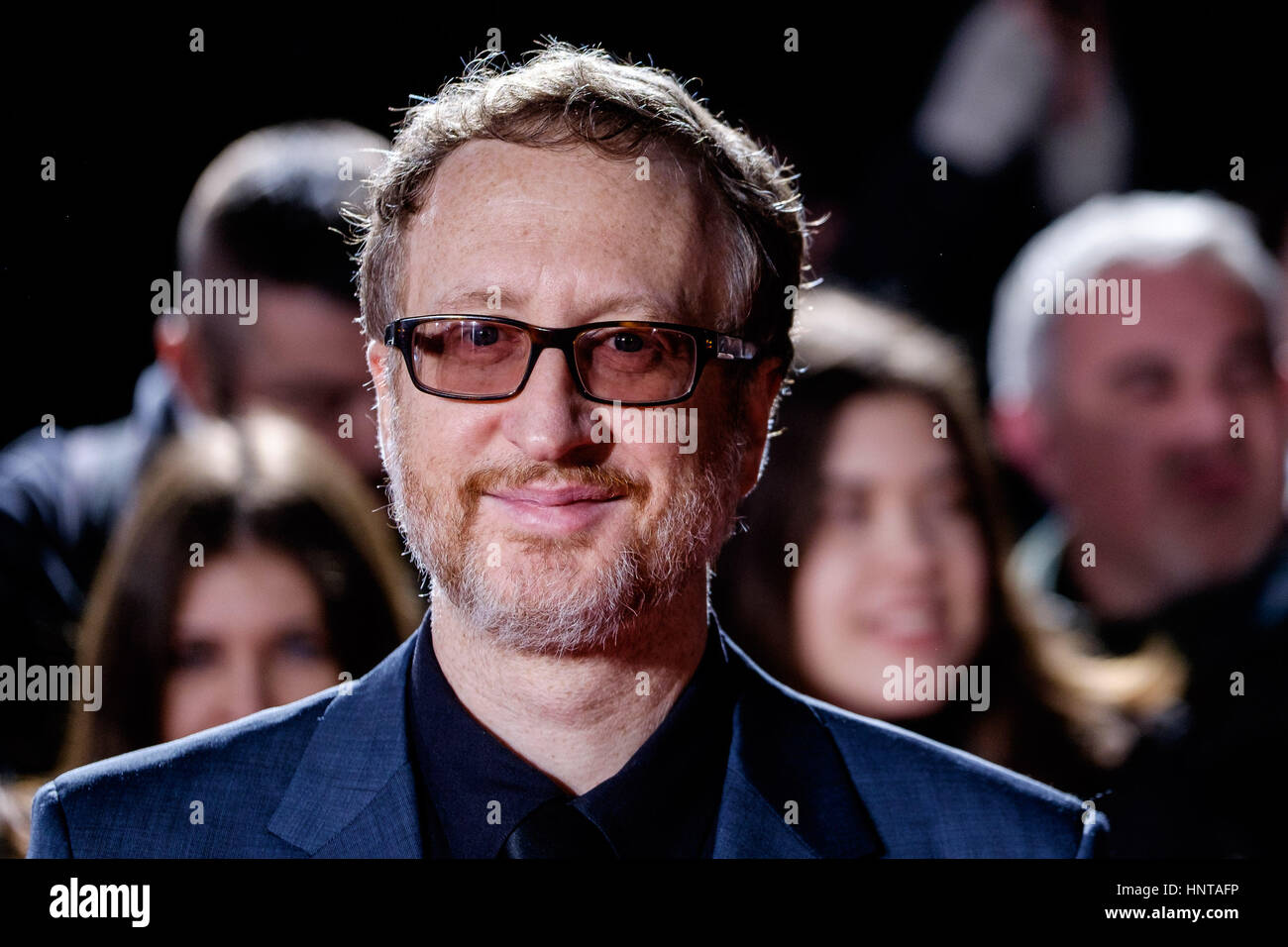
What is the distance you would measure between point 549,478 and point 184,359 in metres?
1.28

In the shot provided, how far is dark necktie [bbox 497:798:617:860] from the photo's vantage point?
154 centimetres

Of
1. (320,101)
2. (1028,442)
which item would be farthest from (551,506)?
(1028,442)

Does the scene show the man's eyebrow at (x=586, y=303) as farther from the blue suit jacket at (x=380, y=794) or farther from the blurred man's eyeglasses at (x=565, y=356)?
the blue suit jacket at (x=380, y=794)

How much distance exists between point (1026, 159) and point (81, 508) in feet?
7.25

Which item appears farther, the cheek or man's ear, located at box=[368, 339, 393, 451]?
the cheek

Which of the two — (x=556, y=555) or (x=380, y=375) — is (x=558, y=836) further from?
(x=380, y=375)

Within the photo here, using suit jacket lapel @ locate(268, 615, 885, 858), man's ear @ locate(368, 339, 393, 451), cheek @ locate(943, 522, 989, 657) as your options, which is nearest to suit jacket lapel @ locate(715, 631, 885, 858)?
suit jacket lapel @ locate(268, 615, 885, 858)

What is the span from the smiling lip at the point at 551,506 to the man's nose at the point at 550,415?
0.16 feet

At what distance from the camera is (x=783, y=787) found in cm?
168

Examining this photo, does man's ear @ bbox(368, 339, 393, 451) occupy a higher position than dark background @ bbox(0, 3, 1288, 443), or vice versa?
dark background @ bbox(0, 3, 1288, 443)

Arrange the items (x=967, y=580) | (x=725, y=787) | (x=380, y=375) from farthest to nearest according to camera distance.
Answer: (x=967, y=580) < (x=380, y=375) < (x=725, y=787)

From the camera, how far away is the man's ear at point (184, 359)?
2.43m

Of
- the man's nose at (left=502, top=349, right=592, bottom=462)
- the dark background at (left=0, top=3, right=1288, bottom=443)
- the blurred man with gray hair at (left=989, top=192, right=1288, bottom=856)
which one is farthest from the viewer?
the blurred man with gray hair at (left=989, top=192, right=1288, bottom=856)

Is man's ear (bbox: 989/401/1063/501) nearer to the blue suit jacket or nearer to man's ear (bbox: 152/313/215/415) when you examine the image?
the blue suit jacket
